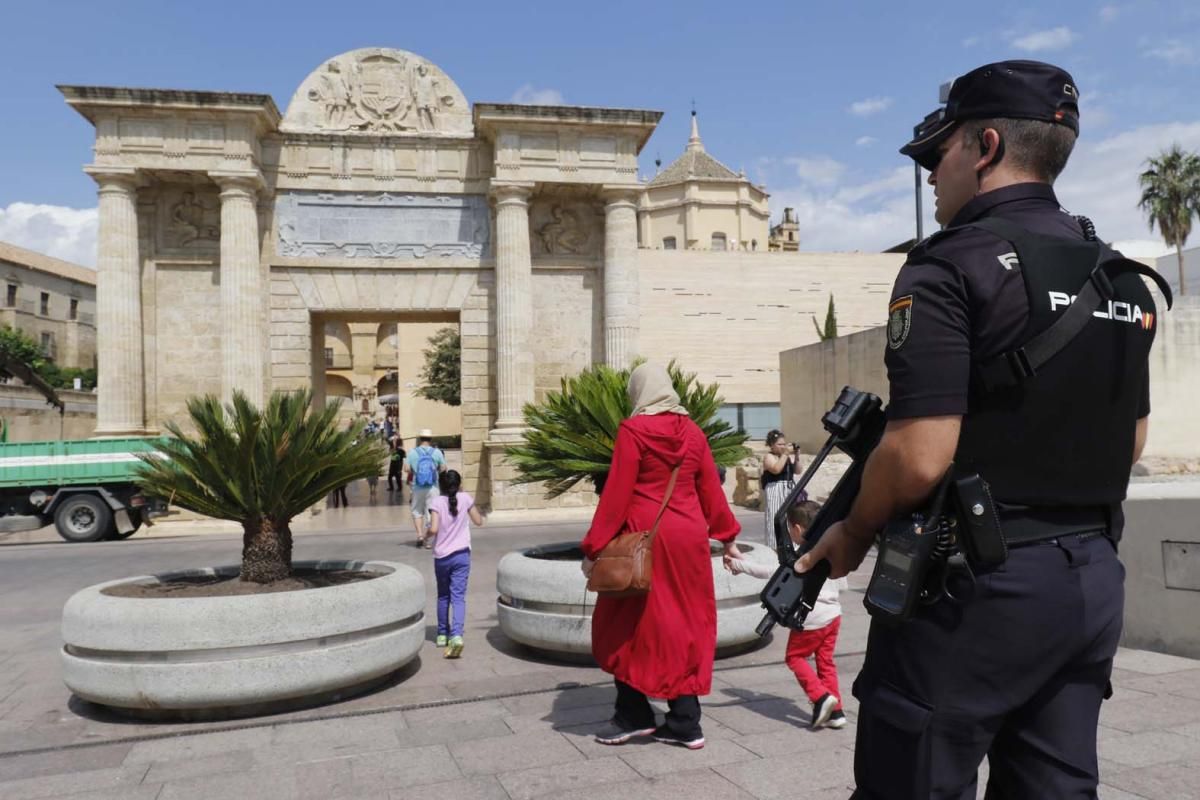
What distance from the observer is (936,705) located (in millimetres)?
1900

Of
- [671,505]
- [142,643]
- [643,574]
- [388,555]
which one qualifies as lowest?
[388,555]

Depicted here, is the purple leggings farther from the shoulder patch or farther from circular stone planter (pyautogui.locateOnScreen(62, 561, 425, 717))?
the shoulder patch

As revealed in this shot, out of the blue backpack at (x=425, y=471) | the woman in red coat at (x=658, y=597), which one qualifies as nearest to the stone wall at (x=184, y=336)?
the blue backpack at (x=425, y=471)

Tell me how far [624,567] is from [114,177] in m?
16.3

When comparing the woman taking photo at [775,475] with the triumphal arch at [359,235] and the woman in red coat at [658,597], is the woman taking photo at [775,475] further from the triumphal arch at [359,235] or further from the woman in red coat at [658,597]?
the triumphal arch at [359,235]

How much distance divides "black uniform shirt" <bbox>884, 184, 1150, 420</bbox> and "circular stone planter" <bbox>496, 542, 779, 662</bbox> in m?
4.36

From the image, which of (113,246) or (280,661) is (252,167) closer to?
(113,246)

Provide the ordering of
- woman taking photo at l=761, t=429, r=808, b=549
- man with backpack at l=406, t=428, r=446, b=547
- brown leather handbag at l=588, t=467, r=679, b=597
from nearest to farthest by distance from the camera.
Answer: brown leather handbag at l=588, t=467, r=679, b=597, woman taking photo at l=761, t=429, r=808, b=549, man with backpack at l=406, t=428, r=446, b=547

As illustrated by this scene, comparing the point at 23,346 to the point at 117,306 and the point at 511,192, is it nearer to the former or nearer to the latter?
the point at 117,306

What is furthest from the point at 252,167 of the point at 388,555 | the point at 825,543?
the point at 825,543

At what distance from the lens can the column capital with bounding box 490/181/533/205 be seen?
17.8 metres

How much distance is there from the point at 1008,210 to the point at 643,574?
2.80 meters

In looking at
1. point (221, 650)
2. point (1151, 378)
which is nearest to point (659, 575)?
point (221, 650)

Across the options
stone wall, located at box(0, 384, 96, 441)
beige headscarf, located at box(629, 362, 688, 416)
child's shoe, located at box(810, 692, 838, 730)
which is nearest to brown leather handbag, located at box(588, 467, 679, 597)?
beige headscarf, located at box(629, 362, 688, 416)
